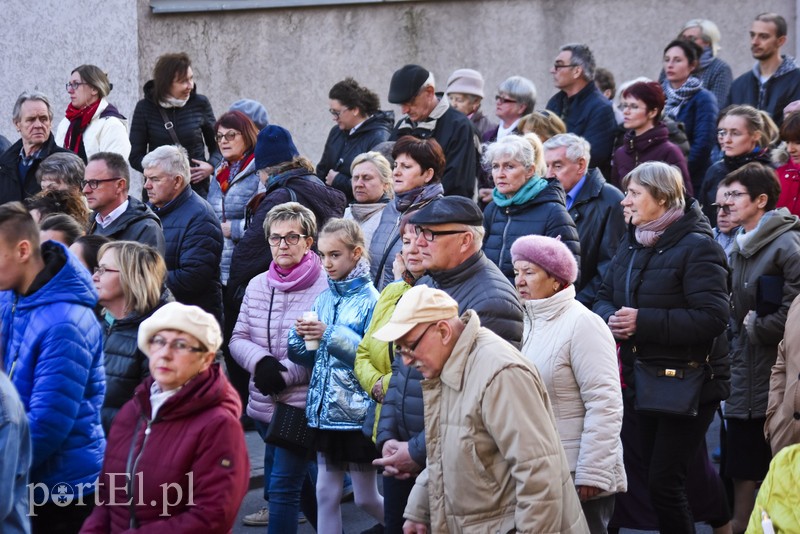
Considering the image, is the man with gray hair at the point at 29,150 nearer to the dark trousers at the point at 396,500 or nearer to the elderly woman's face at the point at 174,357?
the dark trousers at the point at 396,500

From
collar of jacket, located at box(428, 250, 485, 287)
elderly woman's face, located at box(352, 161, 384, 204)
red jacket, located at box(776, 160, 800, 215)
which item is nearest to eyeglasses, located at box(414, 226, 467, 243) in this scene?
collar of jacket, located at box(428, 250, 485, 287)

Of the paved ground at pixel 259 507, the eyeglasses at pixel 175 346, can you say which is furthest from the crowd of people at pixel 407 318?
the paved ground at pixel 259 507

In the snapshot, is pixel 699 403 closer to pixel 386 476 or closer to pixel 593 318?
pixel 593 318

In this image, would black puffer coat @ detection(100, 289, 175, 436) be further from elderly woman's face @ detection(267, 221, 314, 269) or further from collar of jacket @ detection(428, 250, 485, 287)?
collar of jacket @ detection(428, 250, 485, 287)

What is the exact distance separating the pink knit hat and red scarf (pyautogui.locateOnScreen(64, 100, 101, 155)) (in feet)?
18.9

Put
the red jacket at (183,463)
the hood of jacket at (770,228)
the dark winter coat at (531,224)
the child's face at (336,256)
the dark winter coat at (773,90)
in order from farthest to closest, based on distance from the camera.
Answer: the dark winter coat at (773,90) → the dark winter coat at (531,224) → the hood of jacket at (770,228) → the child's face at (336,256) → the red jacket at (183,463)

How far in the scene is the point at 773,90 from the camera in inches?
458

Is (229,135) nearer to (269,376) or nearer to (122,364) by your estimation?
(269,376)

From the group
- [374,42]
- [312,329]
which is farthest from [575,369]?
[374,42]

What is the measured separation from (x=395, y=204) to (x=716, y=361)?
7.35 ft

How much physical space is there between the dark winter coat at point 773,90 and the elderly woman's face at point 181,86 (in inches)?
195

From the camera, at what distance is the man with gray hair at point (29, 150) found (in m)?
10.2

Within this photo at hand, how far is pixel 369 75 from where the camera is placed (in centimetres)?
1435

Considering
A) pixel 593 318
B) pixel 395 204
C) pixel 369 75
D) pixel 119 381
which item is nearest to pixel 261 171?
pixel 395 204
